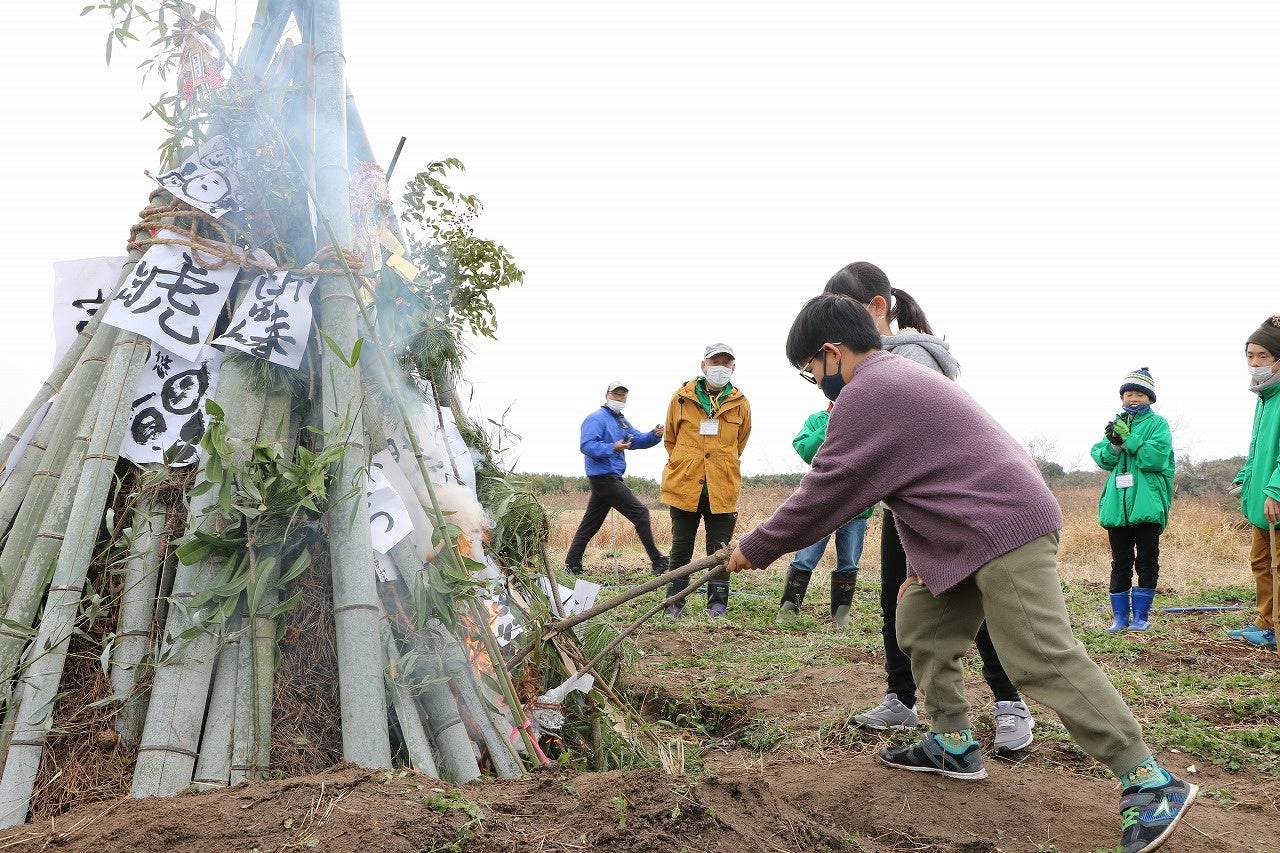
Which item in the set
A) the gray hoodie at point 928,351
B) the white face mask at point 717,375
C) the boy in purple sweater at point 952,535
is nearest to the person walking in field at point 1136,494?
the white face mask at point 717,375

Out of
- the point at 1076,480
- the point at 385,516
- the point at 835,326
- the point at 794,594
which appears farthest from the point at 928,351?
the point at 1076,480

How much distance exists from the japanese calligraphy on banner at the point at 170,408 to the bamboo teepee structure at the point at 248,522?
23 millimetres

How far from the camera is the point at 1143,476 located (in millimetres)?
5926

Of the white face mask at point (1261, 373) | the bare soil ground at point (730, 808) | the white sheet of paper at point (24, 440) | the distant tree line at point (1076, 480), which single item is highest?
the distant tree line at point (1076, 480)

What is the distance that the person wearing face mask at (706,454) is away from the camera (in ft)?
21.1

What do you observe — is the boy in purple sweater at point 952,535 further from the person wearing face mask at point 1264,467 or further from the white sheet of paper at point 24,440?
the person wearing face mask at point 1264,467

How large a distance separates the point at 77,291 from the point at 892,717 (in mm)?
3356

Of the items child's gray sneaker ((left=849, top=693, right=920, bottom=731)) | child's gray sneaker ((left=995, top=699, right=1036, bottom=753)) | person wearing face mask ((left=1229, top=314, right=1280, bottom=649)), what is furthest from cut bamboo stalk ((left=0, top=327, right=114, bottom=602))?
person wearing face mask ((left=1229, top=314, right=1280, bottom=649))

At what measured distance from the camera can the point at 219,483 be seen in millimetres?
2348

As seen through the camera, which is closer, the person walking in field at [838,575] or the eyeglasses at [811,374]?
the eyeglasses at [811,374]

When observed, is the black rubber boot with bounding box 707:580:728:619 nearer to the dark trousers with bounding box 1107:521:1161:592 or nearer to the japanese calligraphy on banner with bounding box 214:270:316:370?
the dark trousers with bounding box 1107:521:1161:592

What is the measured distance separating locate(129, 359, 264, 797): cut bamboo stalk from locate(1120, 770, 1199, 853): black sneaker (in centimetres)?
243

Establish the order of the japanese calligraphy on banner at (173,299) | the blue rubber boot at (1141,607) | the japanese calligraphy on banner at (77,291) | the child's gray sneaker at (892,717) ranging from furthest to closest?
the blue rubber boot at (1141,607) < the child's gray sneaker at (892,717) < the japanese calligraphy on banner at (77,291) < the japanese calligraphy on banner at (173,299)

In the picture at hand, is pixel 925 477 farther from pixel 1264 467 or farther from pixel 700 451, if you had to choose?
pixel 700 451
